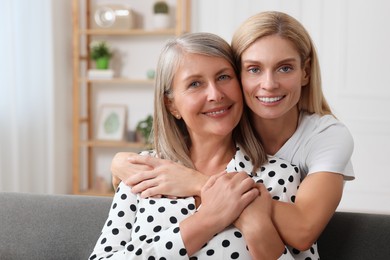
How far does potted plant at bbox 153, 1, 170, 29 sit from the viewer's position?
172 inches

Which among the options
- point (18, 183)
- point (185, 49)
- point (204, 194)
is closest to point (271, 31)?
point (185, 49)

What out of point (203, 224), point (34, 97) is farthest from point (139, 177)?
point (34, 97)

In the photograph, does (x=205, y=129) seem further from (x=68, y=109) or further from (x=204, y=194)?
(x=68, y=109)

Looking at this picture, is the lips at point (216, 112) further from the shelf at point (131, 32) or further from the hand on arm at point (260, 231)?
the shelf at point (131, 32)

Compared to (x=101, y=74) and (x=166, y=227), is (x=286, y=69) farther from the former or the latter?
(x=101, y=74)

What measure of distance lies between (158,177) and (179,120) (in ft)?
0.86

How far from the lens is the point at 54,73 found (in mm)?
4328

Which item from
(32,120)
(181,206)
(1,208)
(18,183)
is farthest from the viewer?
(32,120)

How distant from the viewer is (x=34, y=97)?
413cm

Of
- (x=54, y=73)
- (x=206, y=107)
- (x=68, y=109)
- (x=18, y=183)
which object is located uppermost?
(x=206, y=107)

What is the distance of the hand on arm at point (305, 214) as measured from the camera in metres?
1.39

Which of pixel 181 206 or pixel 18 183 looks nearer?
pixel 181 206

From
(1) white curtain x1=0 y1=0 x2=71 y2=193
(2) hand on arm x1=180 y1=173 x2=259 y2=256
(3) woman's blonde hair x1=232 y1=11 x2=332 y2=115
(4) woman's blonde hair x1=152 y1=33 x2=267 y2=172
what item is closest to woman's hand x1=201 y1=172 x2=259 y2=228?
(2) hand on arm x1=180 y1=173 x2=259 y2=256

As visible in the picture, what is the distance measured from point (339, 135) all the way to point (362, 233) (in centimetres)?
29
